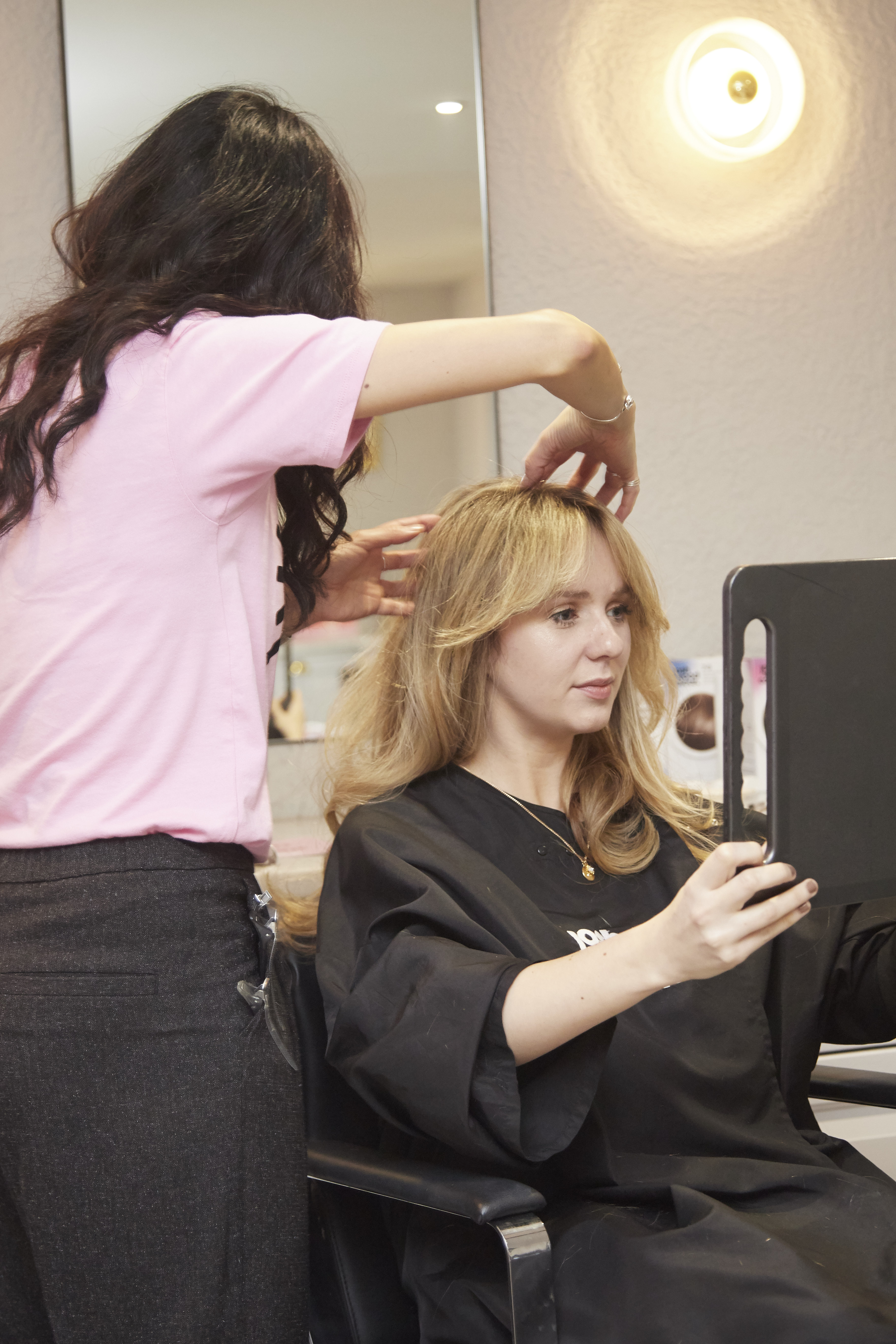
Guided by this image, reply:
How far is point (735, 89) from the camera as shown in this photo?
258 cm

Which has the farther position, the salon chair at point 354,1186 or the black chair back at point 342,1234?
the black chair back at point 342,1234

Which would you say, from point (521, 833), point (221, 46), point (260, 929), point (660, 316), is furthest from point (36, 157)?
point (260, 929)

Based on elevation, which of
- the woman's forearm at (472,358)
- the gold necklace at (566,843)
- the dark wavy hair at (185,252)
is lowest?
the gold necklace at (566,843)

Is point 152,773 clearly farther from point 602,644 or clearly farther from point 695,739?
point 695,739

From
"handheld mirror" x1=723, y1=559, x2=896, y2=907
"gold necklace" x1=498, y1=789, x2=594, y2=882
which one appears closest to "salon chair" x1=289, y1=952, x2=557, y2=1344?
"gold necklace" x1=498, y1=789, x2=594, y2=882

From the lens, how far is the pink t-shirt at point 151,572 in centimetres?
109

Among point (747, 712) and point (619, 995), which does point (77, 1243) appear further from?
point (747, 712)

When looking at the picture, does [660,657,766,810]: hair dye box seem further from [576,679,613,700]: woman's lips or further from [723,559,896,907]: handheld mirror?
[723,559,896,907]: handheld mirror

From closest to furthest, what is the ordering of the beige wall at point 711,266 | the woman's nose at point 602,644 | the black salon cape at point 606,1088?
the black salon cape at point 606,1088
the woman's nose at point 602,644
the beige wall at point 711,266

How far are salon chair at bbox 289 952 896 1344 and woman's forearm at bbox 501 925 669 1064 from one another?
16 cm

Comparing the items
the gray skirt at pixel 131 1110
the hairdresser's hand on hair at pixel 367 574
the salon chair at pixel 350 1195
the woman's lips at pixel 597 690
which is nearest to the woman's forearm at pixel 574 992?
the salon chair at pixel 350 1195

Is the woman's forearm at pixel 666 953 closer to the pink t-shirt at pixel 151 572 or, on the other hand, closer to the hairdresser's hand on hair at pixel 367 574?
the pink t-shirt at pixel 151 572

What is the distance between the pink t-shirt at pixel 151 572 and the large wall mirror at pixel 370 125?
133 cm

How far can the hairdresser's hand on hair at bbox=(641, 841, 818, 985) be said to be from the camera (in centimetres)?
100
